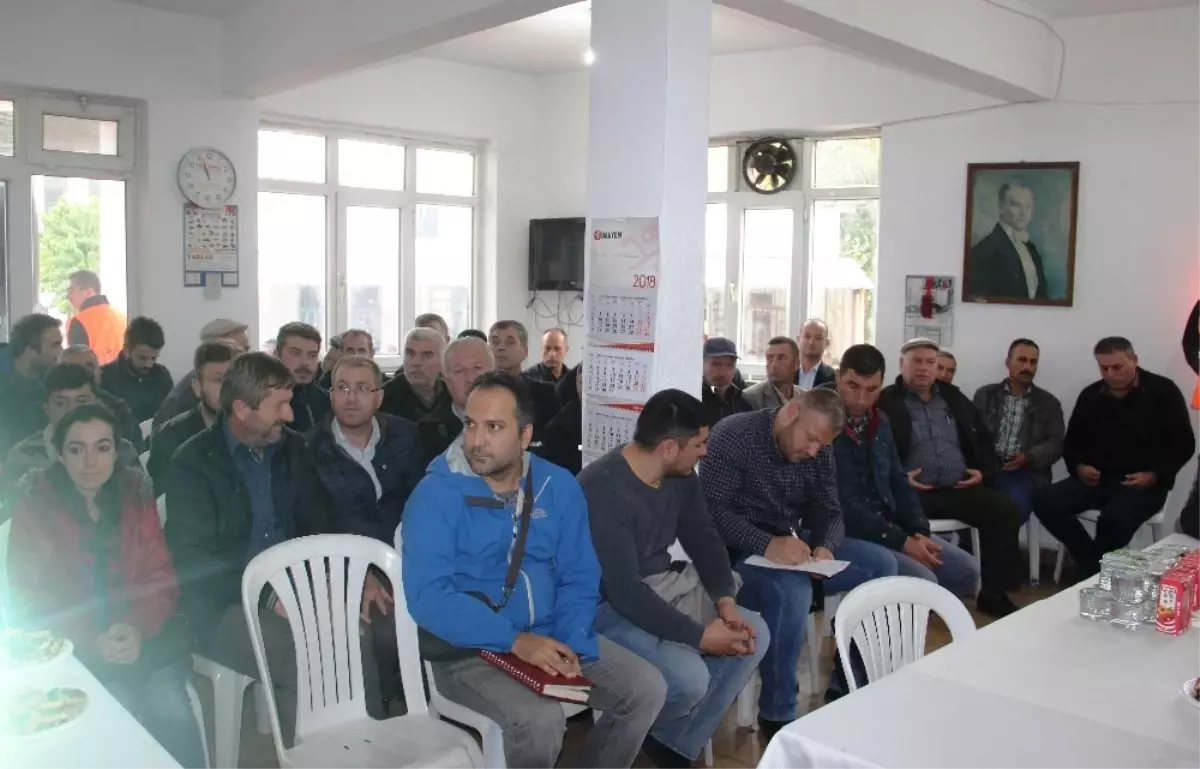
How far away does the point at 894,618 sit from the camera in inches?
102

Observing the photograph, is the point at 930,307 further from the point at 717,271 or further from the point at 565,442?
the point at 565,442

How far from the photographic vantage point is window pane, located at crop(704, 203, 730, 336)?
297 inches

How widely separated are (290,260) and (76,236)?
4.79 feet

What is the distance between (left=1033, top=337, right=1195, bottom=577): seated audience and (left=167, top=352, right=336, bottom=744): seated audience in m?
3.84

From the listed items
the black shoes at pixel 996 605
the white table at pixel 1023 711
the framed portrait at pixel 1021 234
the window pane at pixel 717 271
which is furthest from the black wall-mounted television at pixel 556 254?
the white table at pixel 1023 711

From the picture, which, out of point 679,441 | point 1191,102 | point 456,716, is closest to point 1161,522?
point 1191,102

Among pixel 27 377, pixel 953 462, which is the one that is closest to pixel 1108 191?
pixel 953 462

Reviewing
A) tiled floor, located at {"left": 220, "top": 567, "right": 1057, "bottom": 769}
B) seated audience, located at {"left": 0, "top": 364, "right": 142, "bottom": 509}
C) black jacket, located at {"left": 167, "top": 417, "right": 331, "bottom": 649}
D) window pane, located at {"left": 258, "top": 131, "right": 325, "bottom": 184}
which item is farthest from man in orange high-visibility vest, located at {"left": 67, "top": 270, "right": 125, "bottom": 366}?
black jacket, located at {"left": 167, "top": 417, "right": 331, "bottom": 649}

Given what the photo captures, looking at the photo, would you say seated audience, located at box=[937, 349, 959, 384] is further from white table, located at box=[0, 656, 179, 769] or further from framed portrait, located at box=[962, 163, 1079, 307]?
white table, located at box=[0, 656, 179, 769]

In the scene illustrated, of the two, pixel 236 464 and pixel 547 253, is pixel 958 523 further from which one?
pixel 547 253

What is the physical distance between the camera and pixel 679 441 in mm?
3080

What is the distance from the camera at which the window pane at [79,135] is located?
5.79 meters

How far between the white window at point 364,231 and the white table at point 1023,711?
18.8 feet

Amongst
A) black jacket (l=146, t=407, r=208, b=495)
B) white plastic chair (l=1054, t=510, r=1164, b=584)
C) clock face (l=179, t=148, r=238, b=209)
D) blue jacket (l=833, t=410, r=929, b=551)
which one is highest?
clock face (l=179, t=148, r=238, b=209)
